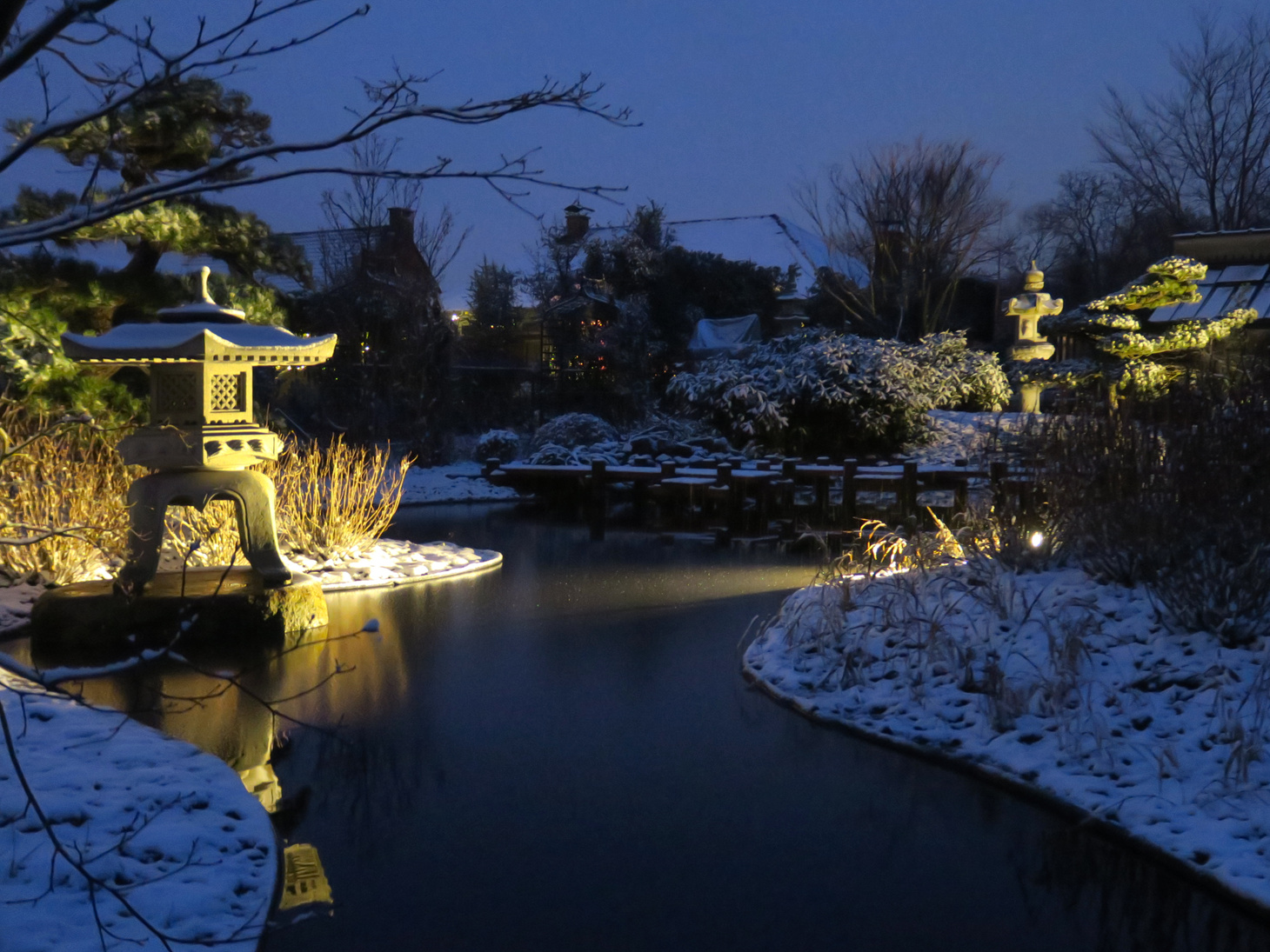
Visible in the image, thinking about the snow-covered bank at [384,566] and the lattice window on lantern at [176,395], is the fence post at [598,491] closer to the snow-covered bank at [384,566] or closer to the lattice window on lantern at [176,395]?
the snow-covered bank at [384,566]

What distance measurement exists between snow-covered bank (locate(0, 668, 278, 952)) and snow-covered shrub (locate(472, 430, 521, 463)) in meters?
15.0

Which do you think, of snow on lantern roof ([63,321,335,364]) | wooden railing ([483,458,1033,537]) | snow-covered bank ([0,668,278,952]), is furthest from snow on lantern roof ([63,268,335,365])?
wooden railing ([483,458,1033,537])

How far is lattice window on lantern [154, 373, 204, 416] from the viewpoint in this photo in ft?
22.9

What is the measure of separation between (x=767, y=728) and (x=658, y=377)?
18.0 meters

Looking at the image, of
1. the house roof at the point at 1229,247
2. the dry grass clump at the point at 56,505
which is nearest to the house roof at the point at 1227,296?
the house roof at the point at 1229,247

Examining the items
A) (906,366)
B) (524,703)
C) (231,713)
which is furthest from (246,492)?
(906,366)

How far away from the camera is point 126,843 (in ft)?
11.6

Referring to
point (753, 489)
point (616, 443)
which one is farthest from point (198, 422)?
point (616, 443)

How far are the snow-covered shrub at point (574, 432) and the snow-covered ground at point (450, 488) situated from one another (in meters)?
1.10

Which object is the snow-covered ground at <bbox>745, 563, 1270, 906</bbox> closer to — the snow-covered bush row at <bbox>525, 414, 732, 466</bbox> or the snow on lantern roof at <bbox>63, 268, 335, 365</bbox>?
the snow on lantern roof at <bbox>63, 268, 335, 365</bbox>

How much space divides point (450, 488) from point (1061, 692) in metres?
13.7

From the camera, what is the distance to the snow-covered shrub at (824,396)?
16734 millimetres

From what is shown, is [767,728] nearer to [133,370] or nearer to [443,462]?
[133,370]

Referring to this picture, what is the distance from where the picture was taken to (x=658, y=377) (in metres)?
23.0
